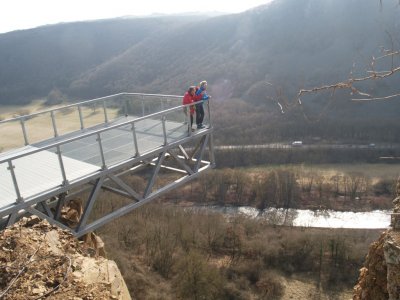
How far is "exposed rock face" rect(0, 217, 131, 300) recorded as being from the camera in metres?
4.25

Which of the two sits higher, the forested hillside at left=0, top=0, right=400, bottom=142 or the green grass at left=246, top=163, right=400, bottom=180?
the forested hillside at left=0, top=0, right=400, bottom=142

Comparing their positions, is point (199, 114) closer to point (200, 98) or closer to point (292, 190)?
point (200, 98)

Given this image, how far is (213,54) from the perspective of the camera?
11650 centimetres

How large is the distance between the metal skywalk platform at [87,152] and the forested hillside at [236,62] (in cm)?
6218

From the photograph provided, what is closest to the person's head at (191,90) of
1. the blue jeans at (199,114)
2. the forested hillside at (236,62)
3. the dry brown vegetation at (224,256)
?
the blue jeans at (199,114)

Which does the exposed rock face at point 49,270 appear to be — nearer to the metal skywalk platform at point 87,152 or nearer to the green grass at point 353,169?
the metal skywalk platform at point 87,152

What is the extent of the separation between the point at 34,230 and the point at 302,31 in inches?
5034

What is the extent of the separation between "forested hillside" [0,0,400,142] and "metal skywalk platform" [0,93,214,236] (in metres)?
62.2

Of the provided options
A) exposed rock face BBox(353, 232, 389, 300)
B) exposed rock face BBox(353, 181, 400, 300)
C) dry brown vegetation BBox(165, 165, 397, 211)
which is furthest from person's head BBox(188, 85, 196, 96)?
dry brown vegetation BBox(165, 165, 397, 211)

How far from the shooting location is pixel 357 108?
297 feet

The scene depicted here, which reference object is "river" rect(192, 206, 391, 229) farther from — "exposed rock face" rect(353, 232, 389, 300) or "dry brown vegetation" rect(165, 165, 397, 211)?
"exposed rock face" rect(353, 232, 389, 300)

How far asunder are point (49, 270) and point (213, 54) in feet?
381

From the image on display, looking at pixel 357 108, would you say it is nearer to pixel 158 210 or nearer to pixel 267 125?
pixel 267 125

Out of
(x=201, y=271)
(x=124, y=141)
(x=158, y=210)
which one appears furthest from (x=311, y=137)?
Result: (x=124, y=141)
